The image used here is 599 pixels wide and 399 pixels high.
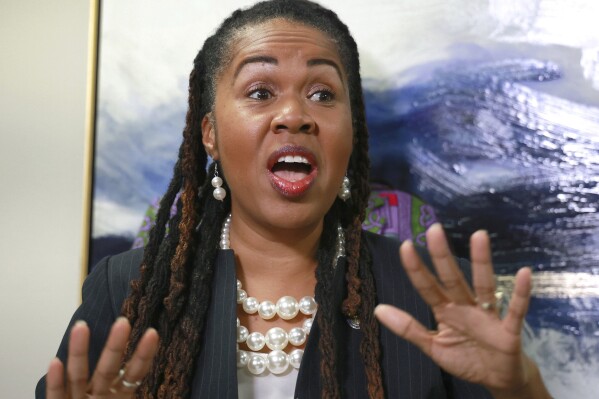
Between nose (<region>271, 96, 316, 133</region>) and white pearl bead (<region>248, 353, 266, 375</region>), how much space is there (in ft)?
1.33

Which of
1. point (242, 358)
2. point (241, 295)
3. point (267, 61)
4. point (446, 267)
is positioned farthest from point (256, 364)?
point (267, 61)

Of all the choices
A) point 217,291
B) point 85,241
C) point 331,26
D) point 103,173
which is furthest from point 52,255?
point 331,26

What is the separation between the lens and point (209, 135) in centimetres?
127

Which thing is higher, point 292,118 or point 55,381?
point 292,118

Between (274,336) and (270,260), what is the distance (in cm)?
16

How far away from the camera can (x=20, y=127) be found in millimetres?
1602

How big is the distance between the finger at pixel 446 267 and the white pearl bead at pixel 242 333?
44 cm

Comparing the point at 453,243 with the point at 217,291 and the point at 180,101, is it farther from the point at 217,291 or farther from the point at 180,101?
the point at 180,101

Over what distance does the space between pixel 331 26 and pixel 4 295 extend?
1.06 m

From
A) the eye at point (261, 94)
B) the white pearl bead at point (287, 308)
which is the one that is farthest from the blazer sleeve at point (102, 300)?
the eye at point (261, 94)

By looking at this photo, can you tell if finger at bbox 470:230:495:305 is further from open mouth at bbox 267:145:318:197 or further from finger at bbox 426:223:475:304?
open mouth at bbox 267:145:318:197

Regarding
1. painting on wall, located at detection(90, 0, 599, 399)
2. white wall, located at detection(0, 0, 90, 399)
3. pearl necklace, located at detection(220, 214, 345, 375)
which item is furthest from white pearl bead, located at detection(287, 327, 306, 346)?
white wall, located at detection(0, 0, 90, 399)

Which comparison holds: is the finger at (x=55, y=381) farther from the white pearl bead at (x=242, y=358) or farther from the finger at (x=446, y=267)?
the finger at (x=446, y=267)

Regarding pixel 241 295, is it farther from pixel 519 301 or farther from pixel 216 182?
pixel 519 301
